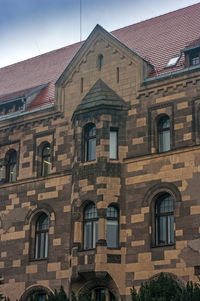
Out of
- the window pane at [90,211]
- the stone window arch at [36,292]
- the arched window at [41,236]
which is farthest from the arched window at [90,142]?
the stone window arch at [36,292]

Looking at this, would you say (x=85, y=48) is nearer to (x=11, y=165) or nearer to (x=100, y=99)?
(x=100, y=99)

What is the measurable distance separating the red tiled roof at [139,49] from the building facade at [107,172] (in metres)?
0.13

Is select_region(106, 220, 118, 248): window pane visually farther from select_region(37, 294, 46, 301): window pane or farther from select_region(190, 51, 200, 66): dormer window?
select_region(190, 51, 200, 66): dormer window

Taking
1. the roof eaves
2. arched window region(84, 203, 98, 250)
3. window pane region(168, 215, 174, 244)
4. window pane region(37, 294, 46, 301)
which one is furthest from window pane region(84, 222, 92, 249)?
the roof eaves

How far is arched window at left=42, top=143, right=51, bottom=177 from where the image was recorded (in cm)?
3350

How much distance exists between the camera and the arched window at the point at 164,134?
29688mm

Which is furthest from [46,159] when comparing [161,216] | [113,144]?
[161,216]

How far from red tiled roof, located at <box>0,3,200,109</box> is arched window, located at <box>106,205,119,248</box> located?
703cm

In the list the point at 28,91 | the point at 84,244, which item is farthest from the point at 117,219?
the point at 28,91

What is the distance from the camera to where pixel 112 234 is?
2912cm

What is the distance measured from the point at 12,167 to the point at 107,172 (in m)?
7.26

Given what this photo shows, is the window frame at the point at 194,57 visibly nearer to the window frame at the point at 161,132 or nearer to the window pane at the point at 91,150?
the window frame at the point at 161,132

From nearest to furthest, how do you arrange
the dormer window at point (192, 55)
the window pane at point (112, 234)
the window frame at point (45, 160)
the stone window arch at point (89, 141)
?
the window pane at point (112, 234) → the dormer window at point (192, 55) → the stone window arch at point (89, 141) → the window frame at point (45, 160)

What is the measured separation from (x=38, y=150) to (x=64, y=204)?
147 inches
